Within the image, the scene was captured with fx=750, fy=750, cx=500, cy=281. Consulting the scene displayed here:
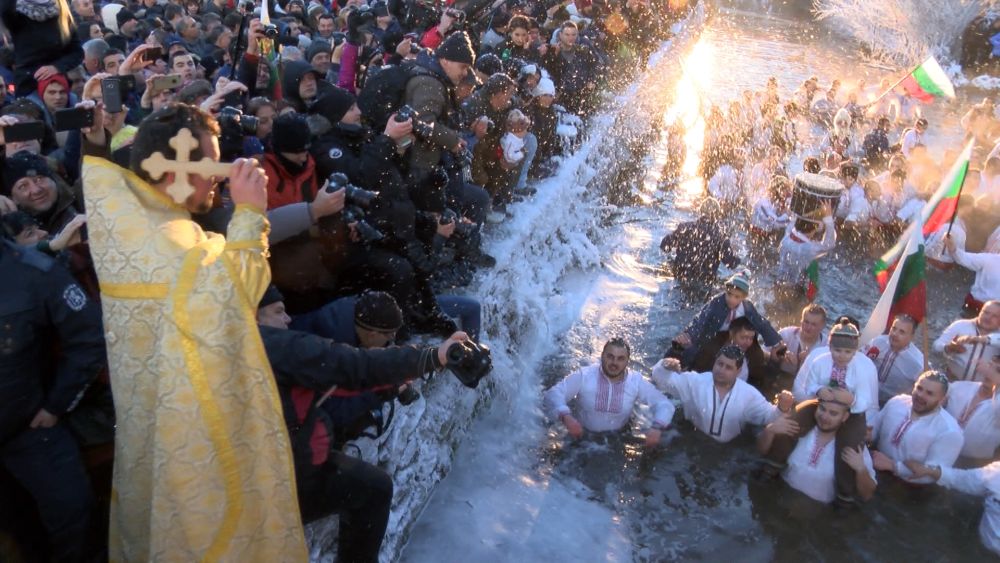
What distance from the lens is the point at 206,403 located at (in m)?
2.38

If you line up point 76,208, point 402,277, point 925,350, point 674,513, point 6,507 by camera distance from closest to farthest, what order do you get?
point 6,507, point 76,208, point 402,277, point 674,513, point 925,350

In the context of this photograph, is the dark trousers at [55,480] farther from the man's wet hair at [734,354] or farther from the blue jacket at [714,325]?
the blue jacket at [714,325]

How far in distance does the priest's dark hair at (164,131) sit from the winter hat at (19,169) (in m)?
1.64

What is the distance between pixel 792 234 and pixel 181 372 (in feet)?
28.5

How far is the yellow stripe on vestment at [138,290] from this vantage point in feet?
7.85

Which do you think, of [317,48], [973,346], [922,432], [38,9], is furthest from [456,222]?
[973,346]

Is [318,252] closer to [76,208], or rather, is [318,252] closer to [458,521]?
[76,208]

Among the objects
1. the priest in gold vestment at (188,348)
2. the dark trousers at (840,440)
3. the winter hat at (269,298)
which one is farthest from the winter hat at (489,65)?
the priest in gold vestment at (188,348)

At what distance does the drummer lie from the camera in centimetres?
947

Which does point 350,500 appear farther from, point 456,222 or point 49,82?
point 49,82

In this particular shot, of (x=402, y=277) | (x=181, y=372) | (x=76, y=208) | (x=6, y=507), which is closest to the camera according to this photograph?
(x=181, y=372)

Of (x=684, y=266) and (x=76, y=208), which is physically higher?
(x=76, y=208)

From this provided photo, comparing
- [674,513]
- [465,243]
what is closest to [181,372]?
[465,243]

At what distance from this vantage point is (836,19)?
44.0 m
